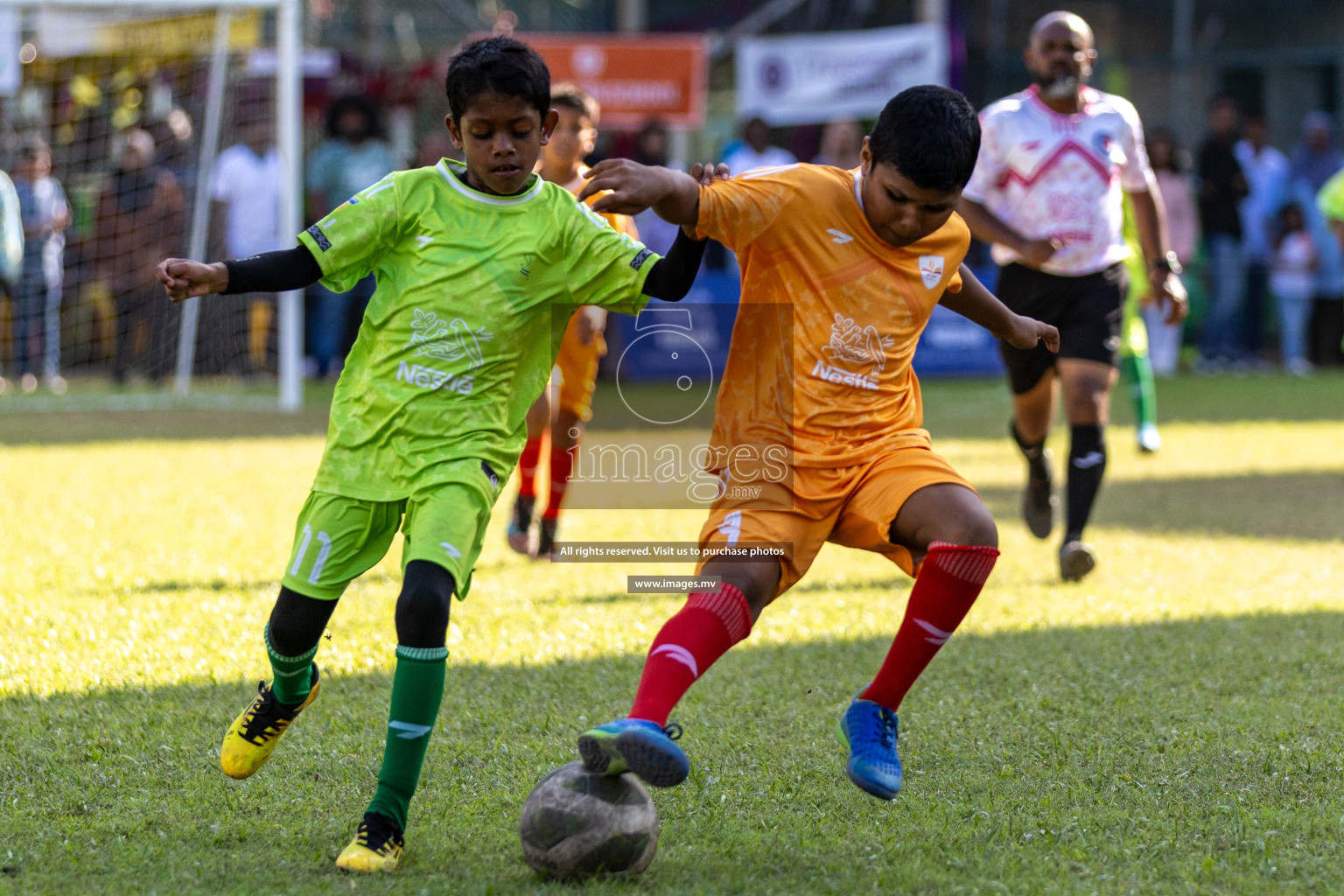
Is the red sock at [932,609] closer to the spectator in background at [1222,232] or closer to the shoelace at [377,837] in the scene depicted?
the shoelace at [377,837]

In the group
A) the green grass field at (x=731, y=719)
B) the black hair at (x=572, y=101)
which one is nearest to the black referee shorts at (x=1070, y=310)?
the green grass field at (x=731, y=719)

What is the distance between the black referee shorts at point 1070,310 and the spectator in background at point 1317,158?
41.0 feet

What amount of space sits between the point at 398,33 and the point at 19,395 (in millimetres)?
12791

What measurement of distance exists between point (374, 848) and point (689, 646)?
31.3 inches

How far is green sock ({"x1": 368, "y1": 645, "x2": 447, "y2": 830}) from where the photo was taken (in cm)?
331

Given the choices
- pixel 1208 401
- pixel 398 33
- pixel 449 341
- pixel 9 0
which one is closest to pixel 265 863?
pixel 449 341

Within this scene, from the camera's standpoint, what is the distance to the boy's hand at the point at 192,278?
338 cm

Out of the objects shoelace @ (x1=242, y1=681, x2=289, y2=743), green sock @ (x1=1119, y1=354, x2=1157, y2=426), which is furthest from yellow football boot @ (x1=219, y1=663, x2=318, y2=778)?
green sock @ (x1=1119, y1=354, x2=1157, y2=426)

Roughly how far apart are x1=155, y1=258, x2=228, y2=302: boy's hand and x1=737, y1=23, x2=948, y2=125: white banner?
12.7 m

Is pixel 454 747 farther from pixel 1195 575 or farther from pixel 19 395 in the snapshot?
pixel 19 395

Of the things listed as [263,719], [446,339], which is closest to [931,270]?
[446,339]

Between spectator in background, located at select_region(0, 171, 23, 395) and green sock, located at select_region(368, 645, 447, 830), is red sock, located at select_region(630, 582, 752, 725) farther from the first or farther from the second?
spectator in background, located at select_region(0, 171, 23, 395)

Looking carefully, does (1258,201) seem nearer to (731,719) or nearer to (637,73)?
(637,73)

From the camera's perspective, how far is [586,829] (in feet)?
10.5
